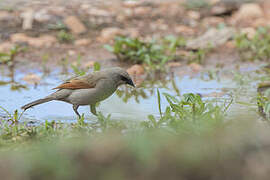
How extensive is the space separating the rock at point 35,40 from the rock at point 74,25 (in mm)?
469

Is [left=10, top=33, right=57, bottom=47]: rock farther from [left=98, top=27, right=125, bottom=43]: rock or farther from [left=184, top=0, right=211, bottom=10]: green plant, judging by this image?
[left=184, top=0, right=211, bottom=10]: green plant

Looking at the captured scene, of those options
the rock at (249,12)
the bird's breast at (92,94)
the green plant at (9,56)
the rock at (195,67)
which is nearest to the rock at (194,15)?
the rock at (249,12)

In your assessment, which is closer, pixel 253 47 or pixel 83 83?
pixel 83 83

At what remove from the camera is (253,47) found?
904 centimetres

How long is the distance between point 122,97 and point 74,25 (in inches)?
138

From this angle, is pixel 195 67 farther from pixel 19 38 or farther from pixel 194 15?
pixel 19 38

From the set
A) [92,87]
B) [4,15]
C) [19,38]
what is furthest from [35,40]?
[92,87]

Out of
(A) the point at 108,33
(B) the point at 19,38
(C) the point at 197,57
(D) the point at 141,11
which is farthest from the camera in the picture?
(D) the point at 141,11

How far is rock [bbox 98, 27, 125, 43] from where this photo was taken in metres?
9.98

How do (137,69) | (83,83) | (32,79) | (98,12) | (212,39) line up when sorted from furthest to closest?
1. (98,12)
2. (212,39)
3. (137,69)
4. (32,79)
5. (83,83)

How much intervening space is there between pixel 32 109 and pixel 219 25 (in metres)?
5.16

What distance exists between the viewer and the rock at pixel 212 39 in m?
9.37

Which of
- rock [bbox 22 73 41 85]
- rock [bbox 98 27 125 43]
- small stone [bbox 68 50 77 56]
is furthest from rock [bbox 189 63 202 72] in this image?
rock [bbox 22 73 41 85]

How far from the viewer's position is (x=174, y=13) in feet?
37.3
